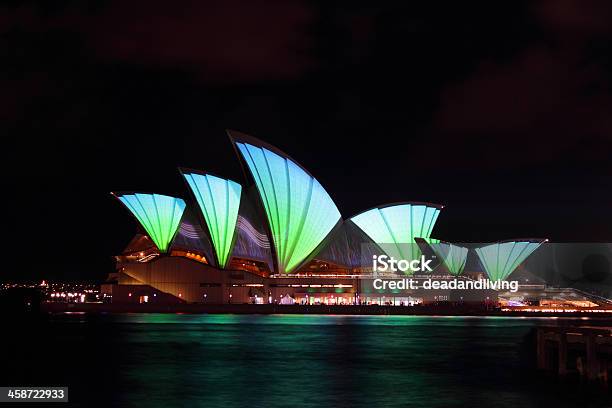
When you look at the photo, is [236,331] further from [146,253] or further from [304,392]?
[146,253]

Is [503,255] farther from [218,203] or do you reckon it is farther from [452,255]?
[218,203]

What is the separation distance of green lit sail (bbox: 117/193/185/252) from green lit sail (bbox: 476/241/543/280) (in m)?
37.9

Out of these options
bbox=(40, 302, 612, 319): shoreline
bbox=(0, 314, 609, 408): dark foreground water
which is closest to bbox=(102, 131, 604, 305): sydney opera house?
bbox=(40, 302, 612, 319): shoreline

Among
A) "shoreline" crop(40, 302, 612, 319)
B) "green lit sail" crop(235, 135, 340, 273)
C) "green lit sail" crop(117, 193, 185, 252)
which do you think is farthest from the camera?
"shoreline" crop(40, 302, 612, 319)

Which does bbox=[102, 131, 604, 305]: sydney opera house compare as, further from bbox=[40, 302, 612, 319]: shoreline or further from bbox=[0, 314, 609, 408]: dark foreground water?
bbox=[0, 314, 609, 408]: dark foreground water

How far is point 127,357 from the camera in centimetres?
3719

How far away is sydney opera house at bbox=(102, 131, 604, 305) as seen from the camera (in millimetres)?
78312

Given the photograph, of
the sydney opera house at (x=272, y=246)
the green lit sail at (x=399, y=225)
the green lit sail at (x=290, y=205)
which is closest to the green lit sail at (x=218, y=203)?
the sydney opera house at (x=272, y=246)

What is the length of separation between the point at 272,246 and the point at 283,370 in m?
52.1

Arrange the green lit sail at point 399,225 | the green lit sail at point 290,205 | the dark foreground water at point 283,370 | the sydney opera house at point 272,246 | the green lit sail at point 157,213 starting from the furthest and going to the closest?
1. the green lit sail at point 399,225
2. the green lit sail at point 157,213
3. the sydney opera house at point 272,246
4. the green lit sail at point 290,205
5. the dark foreground water at point 283,370

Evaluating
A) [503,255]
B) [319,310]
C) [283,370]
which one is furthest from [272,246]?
[283,370]

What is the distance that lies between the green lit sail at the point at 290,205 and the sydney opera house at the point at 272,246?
0.35 feet

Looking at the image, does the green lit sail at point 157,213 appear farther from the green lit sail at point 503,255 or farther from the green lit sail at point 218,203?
the green lit sail at point 503,255

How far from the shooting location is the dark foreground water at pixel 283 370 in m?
25.6
